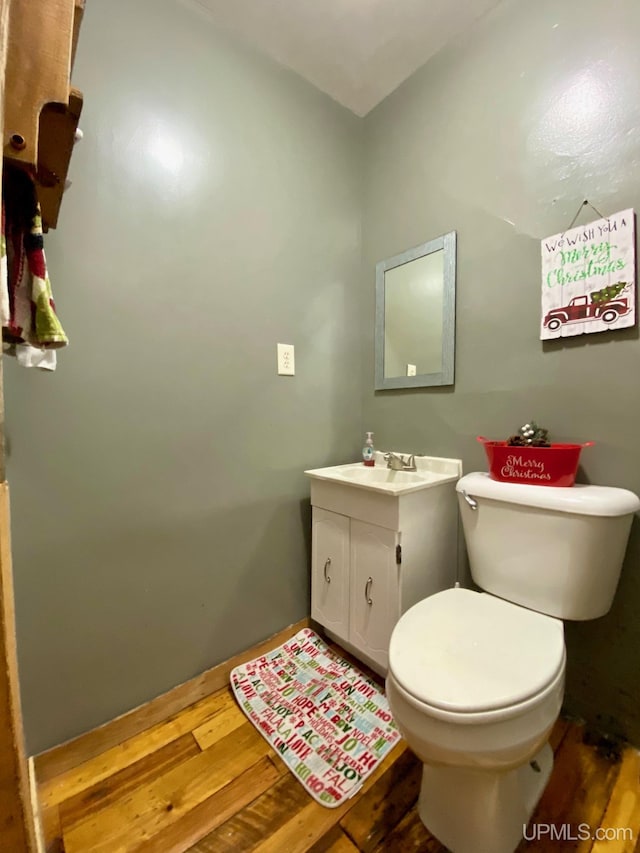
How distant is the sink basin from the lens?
1224 millimetres

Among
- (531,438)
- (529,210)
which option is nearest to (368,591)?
(531,438)

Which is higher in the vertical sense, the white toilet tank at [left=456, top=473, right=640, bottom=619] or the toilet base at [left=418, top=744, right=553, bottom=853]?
the white toilet tank at [left=456, top=473, right=640, bottom=619]

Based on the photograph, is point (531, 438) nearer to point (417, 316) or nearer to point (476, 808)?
point (417, 316)

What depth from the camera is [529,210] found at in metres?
1.21

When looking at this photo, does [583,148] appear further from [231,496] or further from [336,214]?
[231,496]

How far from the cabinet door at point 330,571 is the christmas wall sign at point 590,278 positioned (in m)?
0.99

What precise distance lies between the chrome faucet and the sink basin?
2 cm

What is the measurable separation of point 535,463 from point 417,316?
2.58 feet

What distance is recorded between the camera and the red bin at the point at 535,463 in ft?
3.37

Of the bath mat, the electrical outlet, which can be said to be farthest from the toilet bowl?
the electrical outlet

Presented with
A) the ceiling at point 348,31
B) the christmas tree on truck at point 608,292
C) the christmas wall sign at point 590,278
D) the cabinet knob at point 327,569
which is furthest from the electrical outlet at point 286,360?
the ceiling at point 348,31

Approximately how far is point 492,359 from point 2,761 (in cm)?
147

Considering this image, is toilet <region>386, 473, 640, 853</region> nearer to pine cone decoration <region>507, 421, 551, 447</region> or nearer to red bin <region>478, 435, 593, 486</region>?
red bin <region>478, 435, 593, 486</region>

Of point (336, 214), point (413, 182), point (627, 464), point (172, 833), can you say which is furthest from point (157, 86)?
point (172, 833)
